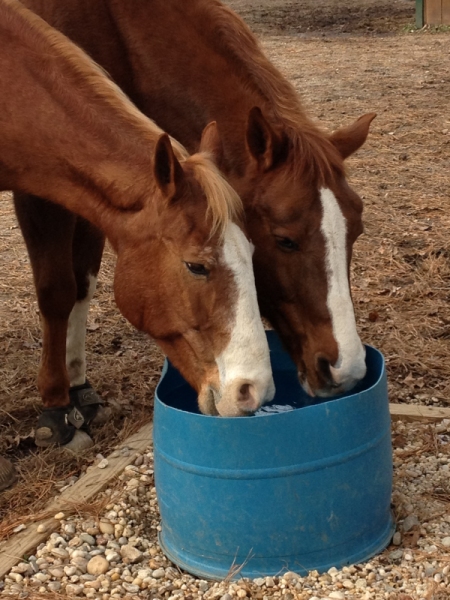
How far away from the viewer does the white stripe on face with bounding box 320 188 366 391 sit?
284cm

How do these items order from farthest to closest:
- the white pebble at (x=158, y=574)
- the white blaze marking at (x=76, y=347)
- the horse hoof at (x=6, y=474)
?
the white blaze marking at (x=76, y=347)
the horse hoof at (x=6, y=474)
the white pebble at (x=158, y=574)

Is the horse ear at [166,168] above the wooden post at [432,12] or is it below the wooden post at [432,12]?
above

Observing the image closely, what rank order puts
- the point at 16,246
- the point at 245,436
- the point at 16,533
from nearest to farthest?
the point at 245,436 → the point at 16,533 → the point at 16,246

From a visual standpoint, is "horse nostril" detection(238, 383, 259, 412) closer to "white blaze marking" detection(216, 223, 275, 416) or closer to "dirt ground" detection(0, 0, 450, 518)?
"white blaze marking" detection(216, 223, 275, 416)

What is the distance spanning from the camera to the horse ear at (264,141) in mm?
3104

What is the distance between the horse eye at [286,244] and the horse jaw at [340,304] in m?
0.14

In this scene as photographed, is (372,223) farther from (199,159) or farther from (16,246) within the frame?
(199,159)

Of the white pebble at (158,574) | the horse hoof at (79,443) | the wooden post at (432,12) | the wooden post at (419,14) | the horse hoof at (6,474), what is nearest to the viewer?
the white pebble at (158,574)

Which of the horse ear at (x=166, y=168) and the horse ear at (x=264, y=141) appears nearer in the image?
the horse ear at (x=166, y=168)

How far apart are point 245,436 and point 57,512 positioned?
988 mm

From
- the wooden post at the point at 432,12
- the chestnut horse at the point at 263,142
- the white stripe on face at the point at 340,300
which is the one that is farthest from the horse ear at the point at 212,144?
the wooden post at the point at 432,12

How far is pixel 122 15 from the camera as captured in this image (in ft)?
12.4

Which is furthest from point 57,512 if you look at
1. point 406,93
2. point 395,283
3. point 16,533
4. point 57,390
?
point 406,93

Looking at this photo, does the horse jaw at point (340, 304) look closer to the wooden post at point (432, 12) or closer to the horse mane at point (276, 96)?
the horse mane at point (276, 96)
